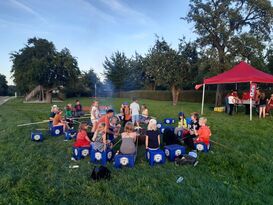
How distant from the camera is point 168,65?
2781cm

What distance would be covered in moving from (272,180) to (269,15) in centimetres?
2715

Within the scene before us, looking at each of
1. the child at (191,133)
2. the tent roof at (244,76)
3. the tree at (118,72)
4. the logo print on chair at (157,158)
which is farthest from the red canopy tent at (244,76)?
the tree at (118,72)

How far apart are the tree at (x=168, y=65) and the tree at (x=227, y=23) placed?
374 cm

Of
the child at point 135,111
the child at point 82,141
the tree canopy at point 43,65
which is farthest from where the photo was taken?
the tree canopy at point 43,65

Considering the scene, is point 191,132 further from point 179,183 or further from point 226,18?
point 226,18

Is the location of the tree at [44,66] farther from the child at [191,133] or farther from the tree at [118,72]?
the child at [191,133]

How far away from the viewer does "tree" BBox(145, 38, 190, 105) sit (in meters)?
27.8

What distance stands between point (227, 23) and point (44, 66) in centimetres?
Answer: 2599

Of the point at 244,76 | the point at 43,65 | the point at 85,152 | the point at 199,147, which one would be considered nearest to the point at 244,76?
the point at 244,76

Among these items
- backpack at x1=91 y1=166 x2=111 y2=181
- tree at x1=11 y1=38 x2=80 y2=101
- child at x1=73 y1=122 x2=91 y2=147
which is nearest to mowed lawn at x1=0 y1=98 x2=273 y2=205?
backpack at x1=91 y1=166 x2=111 y2=181

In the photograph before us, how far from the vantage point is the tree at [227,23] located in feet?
93.6

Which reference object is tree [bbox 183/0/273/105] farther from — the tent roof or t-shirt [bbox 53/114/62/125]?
t-shirt [bbox 53/114/62/125]

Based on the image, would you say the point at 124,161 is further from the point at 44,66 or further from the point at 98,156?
the point at 44,66

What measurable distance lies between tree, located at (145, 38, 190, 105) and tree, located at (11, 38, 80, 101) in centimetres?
1873
